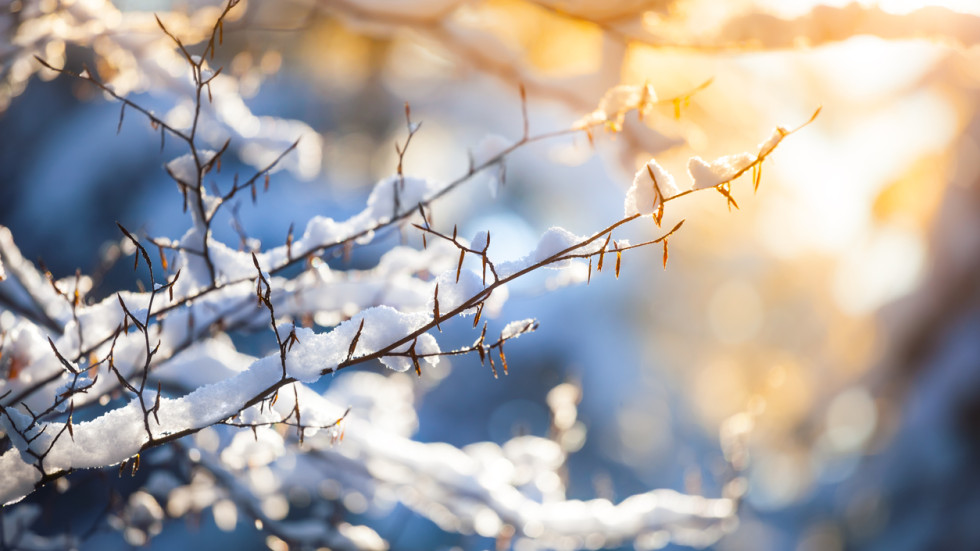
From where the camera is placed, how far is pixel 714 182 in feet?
2.82

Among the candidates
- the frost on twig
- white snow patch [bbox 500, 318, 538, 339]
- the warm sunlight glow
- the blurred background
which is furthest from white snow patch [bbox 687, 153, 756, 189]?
the warm sunlight glow

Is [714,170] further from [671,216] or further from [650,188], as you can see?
[671,216]

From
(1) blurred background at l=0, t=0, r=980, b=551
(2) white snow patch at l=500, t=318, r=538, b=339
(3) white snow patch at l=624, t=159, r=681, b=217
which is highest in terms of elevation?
(1) blurred background at l=0, t=0, r=980, b=551

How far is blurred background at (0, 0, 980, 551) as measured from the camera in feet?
6.72

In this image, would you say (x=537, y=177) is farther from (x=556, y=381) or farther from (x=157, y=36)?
(x=157, y=36)

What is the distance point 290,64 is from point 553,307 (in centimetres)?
406

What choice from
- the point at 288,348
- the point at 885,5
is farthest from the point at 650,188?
the point at 885,5

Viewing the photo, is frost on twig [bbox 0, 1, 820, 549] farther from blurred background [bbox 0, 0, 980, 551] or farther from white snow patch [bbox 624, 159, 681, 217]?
blurred background [bbox 0, 0, 980, 551]

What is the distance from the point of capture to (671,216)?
249 cm

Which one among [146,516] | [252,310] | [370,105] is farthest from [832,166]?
[146,516]

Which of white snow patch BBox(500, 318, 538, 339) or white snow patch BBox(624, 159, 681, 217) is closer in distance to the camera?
white snow patch BBox(624, 159, 681, 217)

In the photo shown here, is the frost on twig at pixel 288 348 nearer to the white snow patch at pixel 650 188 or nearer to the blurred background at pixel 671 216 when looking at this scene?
the white snow patch at pixel 650 188

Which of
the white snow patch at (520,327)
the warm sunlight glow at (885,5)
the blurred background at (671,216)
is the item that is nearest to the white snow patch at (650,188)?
the white snow patch at (520,327)

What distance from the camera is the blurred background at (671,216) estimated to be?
2049 mm
